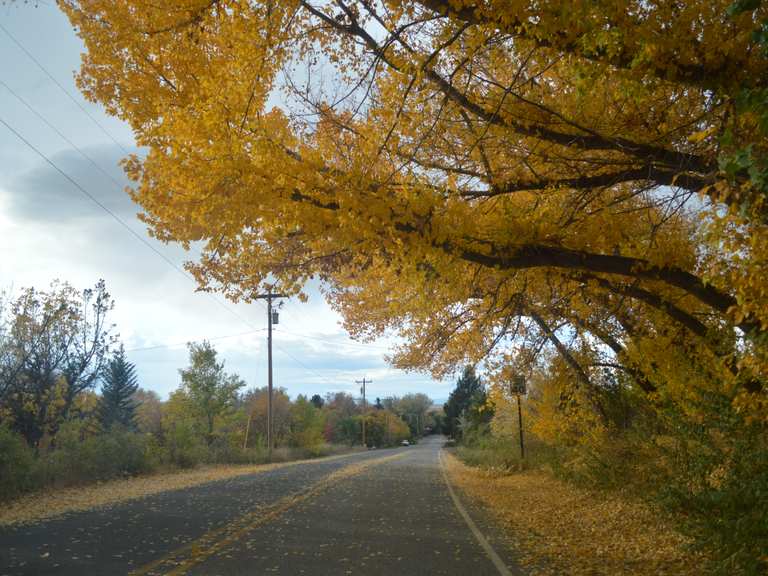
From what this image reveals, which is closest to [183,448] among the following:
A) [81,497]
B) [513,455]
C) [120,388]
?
[81,497]

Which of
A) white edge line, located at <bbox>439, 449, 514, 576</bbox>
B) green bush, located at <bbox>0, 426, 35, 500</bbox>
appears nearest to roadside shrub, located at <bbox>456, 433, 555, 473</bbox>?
white edge line, located at <bbox>439, 449, 514, 576</bbox>

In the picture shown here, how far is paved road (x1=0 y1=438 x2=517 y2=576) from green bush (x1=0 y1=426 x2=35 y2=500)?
3.28 metres

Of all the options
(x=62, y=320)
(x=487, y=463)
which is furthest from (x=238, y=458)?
(x=62, y=320)

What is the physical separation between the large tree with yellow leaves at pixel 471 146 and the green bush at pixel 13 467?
7626mm

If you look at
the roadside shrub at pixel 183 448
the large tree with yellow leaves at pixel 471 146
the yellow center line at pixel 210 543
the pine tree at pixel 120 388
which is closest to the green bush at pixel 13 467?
the yellow center line at pixel 210 543

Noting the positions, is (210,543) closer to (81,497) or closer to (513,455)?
(81,497)

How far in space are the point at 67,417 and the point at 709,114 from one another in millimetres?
18988

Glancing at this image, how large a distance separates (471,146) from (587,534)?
20.2ft

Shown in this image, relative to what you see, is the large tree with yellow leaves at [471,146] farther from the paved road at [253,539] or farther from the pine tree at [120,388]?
the pine tree at [120,388]

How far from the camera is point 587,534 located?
9.70 metres

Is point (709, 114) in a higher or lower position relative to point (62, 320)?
lower

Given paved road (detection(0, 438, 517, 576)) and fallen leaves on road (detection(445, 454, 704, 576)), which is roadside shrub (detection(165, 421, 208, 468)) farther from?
fallen leaves on road (detection(445, 454, 704, 576))

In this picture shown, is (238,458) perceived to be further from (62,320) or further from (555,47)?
(555,47)

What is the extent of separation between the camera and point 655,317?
439 inches
